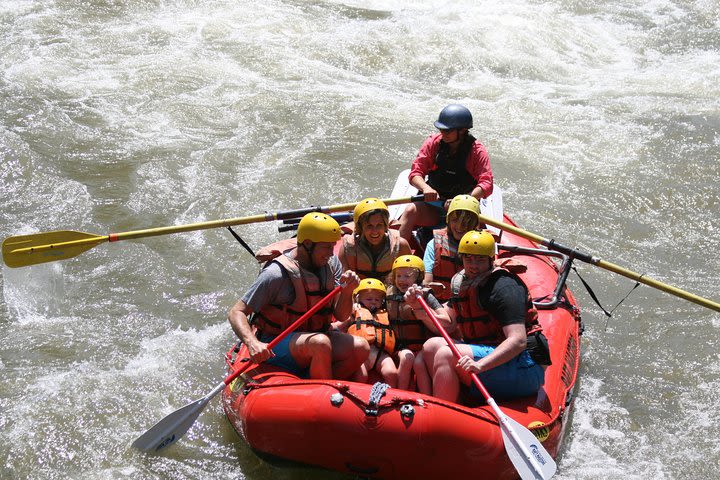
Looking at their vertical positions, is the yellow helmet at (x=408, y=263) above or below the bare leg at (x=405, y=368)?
above

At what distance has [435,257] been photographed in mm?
5348

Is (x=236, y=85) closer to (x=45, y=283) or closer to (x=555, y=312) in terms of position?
(x=45, y=283)

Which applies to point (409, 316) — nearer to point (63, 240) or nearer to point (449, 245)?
point (449, 245)

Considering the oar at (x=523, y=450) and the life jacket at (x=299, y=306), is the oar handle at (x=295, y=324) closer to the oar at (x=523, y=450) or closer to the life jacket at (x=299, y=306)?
the life jacket at (x=299, y=306)

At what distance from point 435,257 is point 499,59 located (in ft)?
23.3

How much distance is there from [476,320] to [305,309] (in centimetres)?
90

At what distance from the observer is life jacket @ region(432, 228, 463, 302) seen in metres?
5.26

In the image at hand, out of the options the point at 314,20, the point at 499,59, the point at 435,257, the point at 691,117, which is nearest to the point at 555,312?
the point at 435,257

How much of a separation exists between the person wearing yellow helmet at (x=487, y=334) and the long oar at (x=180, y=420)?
2.08ft

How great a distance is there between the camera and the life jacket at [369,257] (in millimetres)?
5297

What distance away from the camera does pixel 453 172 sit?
624 centimetres

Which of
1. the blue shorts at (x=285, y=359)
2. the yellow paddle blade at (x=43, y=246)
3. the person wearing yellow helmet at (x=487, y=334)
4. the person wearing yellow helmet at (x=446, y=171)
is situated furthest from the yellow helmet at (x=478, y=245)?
the yellow paddle blade at (x=43, y=246)

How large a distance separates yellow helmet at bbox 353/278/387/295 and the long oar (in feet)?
0.65

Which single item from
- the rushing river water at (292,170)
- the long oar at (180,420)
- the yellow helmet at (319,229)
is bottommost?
the rushing river water at (292,170)
